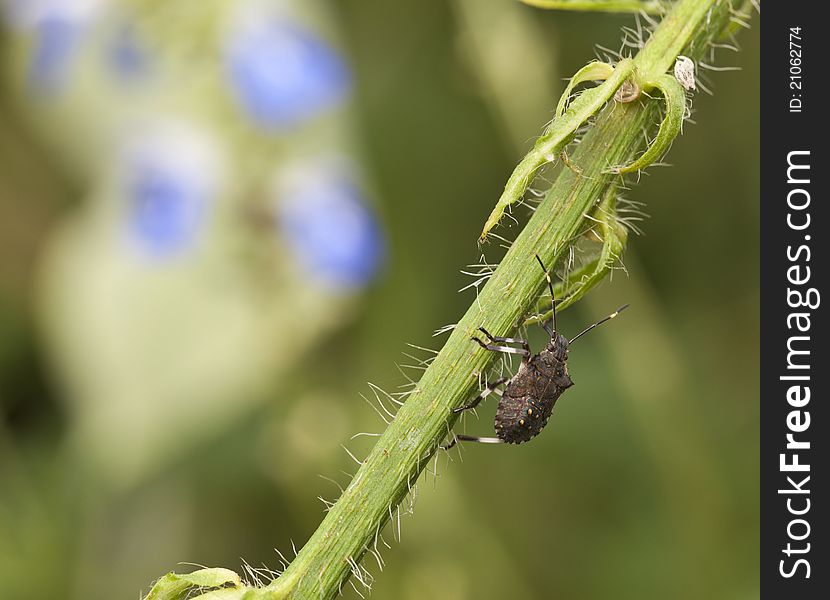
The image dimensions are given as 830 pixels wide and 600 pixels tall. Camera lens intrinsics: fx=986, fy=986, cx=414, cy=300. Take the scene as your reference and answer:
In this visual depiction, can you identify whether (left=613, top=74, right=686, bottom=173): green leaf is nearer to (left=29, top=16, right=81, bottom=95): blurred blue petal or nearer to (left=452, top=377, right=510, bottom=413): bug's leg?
(left=452, top=377, right=510, bottom=413): bug's leg

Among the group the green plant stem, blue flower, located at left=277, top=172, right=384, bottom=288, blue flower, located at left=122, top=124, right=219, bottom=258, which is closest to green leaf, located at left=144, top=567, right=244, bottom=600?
the green plant stem

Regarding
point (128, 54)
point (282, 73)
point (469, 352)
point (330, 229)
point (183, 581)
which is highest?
point (128, 54)

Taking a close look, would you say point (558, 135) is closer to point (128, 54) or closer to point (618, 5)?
point (618, 5)

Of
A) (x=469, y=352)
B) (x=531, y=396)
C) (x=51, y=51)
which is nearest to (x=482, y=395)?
(x=531, y=396)

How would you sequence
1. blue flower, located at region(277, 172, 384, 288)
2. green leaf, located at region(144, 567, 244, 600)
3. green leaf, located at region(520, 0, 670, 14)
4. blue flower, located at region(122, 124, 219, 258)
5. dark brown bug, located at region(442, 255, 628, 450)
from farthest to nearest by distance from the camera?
blue flower, located at region(122, 124, 219, 258) < blue flower, located at region(277, 172, 384, 288) < dark brown bug, located at region(442, 255, 628, 450) < green leaf, located at region(520, 0, 670, 14) < green leaf, located at region(144, 567, 244, 600)

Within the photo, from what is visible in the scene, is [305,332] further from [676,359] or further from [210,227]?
[676,359]
